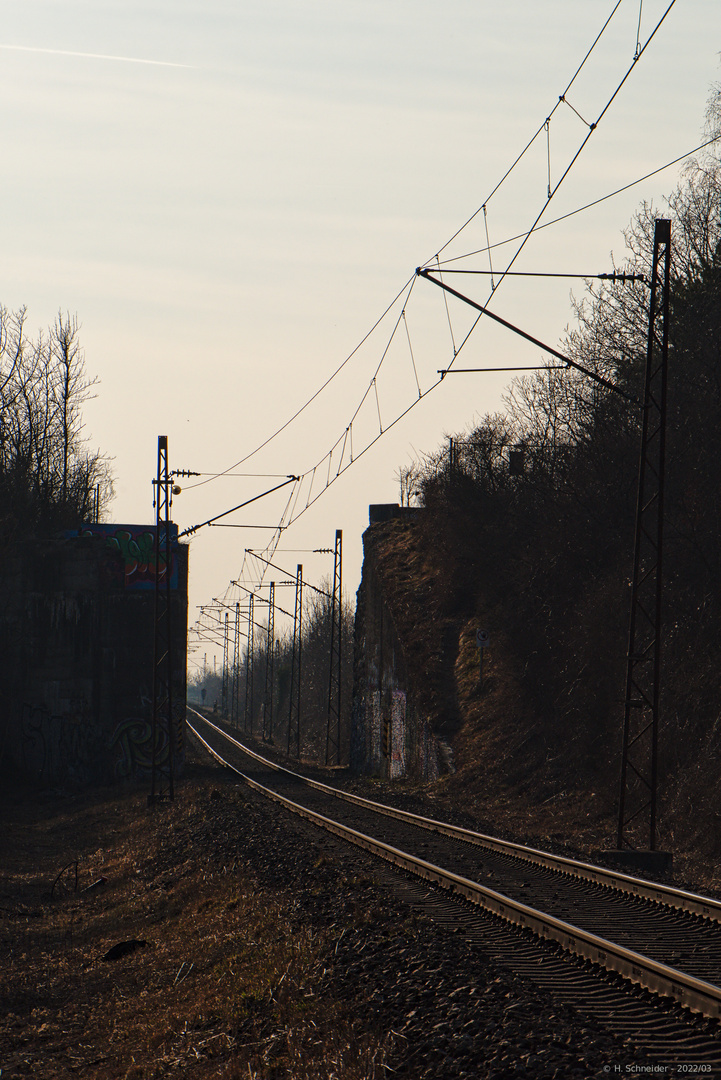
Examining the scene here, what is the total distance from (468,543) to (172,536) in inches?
454

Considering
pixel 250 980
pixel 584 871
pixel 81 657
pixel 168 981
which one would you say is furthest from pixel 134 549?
pixel 250 980

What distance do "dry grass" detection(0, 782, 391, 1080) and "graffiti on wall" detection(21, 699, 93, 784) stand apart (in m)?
17.1

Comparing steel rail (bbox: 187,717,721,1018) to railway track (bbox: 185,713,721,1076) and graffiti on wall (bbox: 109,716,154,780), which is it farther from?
graffiti on wall (bbox: 109,716,154,780)

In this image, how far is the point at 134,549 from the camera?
3928 centimetres

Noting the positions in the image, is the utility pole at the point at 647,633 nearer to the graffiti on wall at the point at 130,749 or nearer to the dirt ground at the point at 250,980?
the dirt ground at the point at 250,980

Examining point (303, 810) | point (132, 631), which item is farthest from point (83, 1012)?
point (132, 631)

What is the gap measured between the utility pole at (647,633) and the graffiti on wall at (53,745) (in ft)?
71.8

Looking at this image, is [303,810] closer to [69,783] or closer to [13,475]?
[69,783]

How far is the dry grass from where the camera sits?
8.31 m

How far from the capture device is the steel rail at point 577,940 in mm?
7812

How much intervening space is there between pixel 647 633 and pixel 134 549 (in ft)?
67.8

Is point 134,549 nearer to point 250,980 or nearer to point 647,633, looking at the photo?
point 647,633

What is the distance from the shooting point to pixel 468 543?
4069cm

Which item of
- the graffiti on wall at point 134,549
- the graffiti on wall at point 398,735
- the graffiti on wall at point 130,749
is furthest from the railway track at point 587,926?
the graffiti on wall at point 134,549
